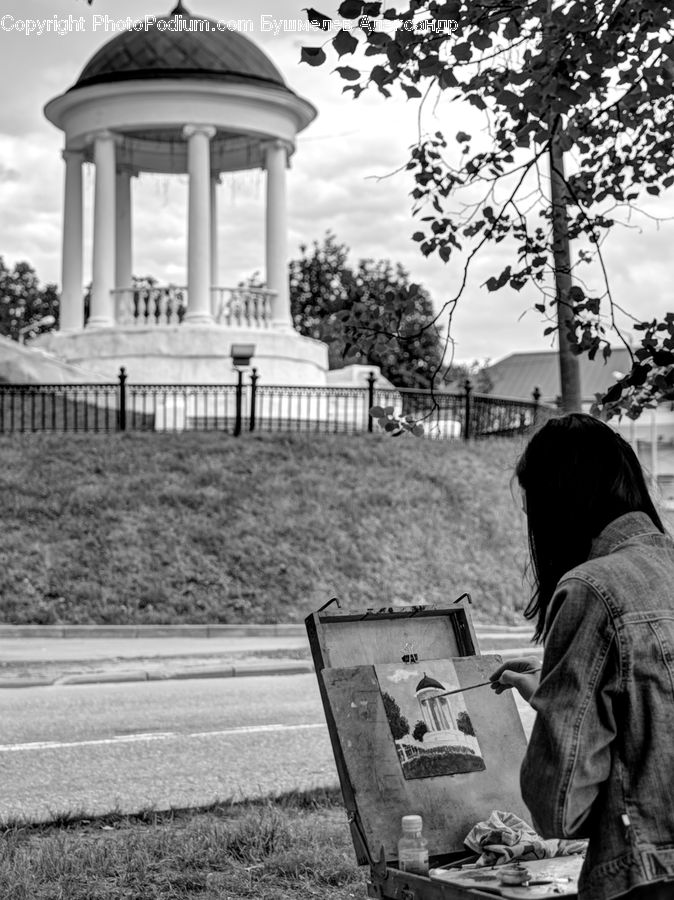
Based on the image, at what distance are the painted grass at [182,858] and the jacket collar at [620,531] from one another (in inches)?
102

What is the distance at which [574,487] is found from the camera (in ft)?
9.35

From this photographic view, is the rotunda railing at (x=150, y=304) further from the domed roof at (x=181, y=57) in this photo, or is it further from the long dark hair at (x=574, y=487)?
the long dark hair at (x=574, y=487)

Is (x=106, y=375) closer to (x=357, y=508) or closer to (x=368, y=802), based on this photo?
(x=357, y=508)

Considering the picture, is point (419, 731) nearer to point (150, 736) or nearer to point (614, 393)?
point (614, 393)

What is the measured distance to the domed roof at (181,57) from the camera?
30500 millimetres

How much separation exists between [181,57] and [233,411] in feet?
31.7

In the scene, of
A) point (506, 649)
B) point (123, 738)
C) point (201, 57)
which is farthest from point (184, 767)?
point (201, 57)

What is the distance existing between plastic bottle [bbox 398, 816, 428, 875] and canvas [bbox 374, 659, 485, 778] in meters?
0.19

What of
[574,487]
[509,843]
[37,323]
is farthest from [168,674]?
[37,323]

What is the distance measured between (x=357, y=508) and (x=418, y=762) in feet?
53.2

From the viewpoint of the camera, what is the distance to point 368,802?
354 centimetres

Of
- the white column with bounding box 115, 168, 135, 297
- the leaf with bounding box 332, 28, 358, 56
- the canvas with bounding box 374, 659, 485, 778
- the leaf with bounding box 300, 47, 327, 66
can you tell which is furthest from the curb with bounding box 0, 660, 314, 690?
the white column with bounding box 115, 168, 135, 297

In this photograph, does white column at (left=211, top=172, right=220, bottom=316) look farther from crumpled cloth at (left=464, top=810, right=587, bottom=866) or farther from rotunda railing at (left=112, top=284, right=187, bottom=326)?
crumpled cloth at (left=464, top=810, right=587, bottom=866)

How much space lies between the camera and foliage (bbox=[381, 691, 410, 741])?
12.0ft
